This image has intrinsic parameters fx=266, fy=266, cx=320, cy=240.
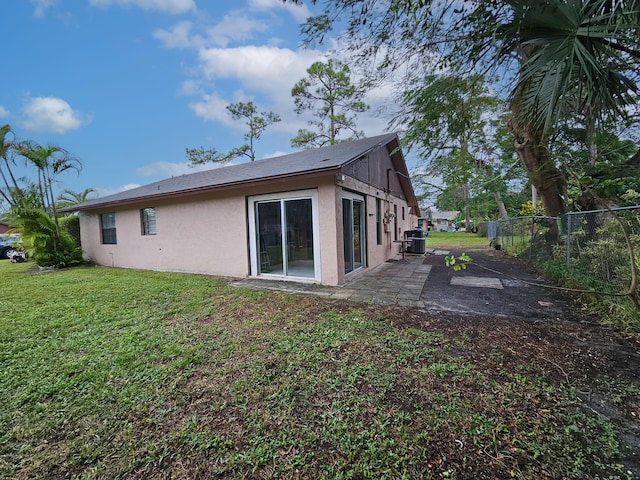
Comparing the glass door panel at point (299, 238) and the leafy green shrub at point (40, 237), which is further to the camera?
the leafy green shrub at point (40, 237)

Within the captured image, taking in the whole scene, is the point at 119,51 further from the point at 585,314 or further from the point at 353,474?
the point at 585,314

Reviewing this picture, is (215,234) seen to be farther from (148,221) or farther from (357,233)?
(357,233)

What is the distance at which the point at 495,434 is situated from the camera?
184cm

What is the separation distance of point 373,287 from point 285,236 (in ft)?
8.22

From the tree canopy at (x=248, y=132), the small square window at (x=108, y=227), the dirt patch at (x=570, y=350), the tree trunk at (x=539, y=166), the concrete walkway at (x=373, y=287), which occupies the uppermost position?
the tree canopy at (x=248, y=132)

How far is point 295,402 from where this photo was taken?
2.22m

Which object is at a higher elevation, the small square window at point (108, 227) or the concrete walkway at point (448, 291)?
the small square window at point (108, 227)

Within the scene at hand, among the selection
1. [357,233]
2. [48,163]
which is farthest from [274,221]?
[48,163]

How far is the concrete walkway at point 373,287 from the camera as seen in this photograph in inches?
200

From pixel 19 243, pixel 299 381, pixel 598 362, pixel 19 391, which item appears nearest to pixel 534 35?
pixel 598 362

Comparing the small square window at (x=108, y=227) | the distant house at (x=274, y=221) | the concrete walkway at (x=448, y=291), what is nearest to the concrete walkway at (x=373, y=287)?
the concrete walkway at (x=448, y=291)

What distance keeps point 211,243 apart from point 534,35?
7901mm

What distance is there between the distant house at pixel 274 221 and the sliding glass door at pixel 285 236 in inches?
1.0

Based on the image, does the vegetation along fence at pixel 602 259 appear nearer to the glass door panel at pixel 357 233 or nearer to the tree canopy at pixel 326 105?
the glass door panel at pixel 357 233
